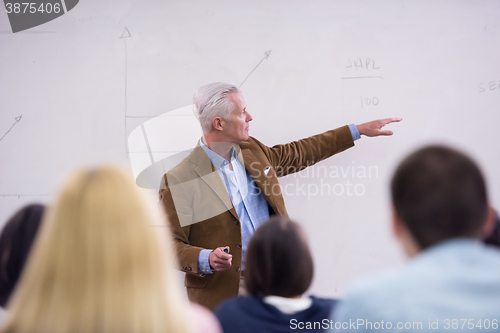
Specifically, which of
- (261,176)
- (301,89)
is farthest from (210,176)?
(301,89)

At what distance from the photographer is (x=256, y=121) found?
2070mm

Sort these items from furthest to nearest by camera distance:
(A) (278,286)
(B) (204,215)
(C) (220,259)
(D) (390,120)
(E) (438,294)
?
(D) (390,120)
(B) (204,215)
(C) (220,259)
(A) (278,286)
(E) (438,294)

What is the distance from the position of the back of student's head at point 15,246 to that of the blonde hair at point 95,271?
0.31 meters

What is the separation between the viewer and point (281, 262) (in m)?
1.06

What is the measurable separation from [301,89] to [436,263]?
1.51 m

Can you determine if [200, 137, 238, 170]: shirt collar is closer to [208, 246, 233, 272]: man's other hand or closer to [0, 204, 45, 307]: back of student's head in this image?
[208, 246, 233, 272]: man's other hand

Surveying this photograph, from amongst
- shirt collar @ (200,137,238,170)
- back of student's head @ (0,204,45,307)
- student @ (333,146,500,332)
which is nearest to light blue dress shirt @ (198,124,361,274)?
shirt collar @ (200,137,238,170)

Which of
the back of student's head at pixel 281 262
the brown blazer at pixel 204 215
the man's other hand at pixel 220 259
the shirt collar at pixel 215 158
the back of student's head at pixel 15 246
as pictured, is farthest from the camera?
the shirt collar at pixel 215 158

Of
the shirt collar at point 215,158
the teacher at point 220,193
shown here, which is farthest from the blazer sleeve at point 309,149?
the shirt collar at point 215,158

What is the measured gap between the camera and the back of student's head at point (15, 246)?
0.94 meters

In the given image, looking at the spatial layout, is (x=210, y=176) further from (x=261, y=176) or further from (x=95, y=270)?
(x=95, y=270)

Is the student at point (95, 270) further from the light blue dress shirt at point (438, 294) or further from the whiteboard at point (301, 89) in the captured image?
the whiteboard at point (301, 89)

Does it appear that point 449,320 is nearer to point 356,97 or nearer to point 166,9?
point 356,97

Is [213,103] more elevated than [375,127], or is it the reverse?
[213,103]
